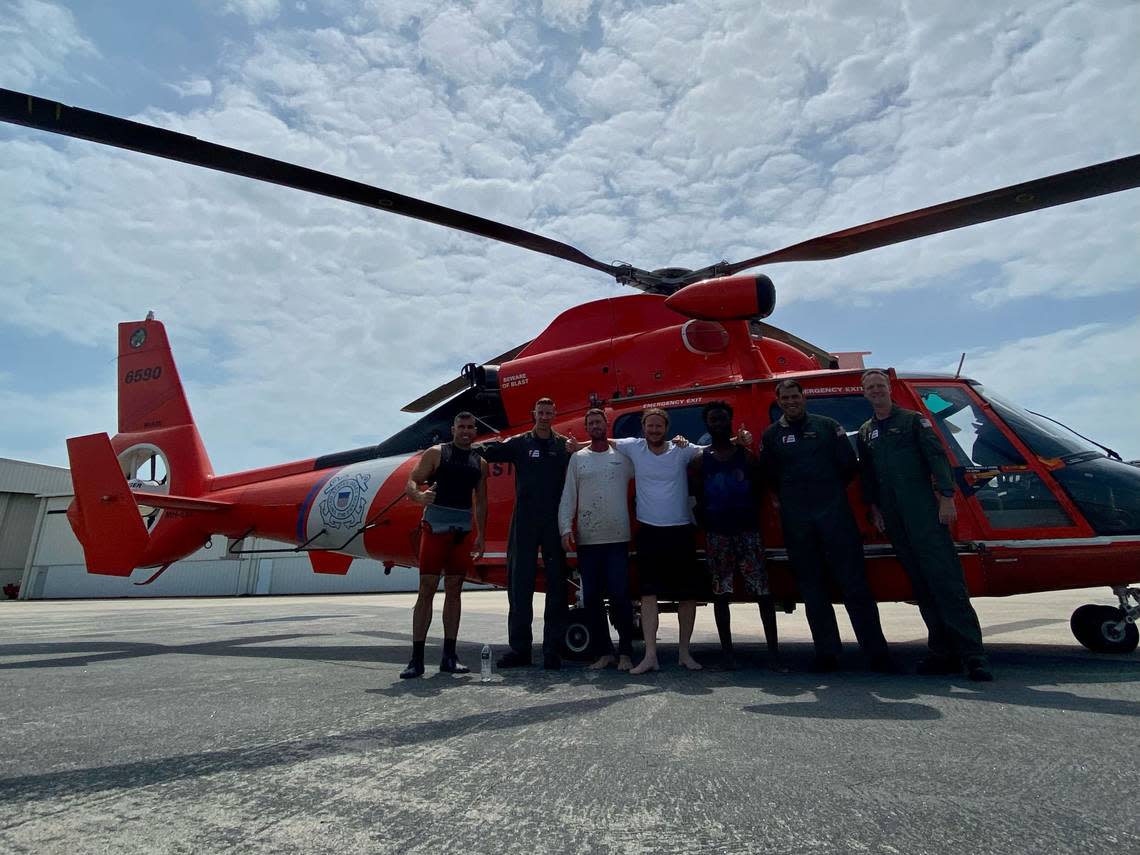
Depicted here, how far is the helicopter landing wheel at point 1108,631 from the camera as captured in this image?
4293 millimetres

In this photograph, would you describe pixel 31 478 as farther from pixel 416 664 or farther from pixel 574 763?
pixel 574 763

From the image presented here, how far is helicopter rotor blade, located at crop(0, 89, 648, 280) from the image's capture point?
2.79m

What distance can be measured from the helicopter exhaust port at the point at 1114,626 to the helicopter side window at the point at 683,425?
2914 millimetres

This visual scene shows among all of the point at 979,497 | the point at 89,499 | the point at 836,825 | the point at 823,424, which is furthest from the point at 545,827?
the point at 89,499

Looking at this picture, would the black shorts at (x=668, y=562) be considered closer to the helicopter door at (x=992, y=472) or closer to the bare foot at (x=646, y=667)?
the bare foot at (x=646, y=667)

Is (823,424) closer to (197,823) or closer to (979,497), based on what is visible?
(979,497)

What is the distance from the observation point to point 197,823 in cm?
142

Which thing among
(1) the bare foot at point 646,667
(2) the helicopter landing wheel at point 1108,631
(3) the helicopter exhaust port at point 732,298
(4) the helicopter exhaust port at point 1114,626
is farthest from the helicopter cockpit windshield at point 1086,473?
(1) the bare foot at point 646,667

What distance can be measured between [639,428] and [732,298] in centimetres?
127

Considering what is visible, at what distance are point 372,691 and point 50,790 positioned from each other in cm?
160

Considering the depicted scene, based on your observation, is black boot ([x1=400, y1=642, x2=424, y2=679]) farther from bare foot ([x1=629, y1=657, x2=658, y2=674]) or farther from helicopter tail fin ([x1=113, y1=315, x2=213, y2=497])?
helicopter tail fin ([x1=113, y1=315, x2=213, y2=497])

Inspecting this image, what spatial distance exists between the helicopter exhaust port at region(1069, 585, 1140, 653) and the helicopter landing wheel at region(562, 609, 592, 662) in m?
3.51

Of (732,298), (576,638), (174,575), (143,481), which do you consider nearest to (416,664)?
(576,638)

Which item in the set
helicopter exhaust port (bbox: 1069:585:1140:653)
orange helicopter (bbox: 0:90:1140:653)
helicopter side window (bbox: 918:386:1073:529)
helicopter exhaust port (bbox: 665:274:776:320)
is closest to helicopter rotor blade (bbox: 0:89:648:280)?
orange helicopter (bbox: 0:90:1140:653)
